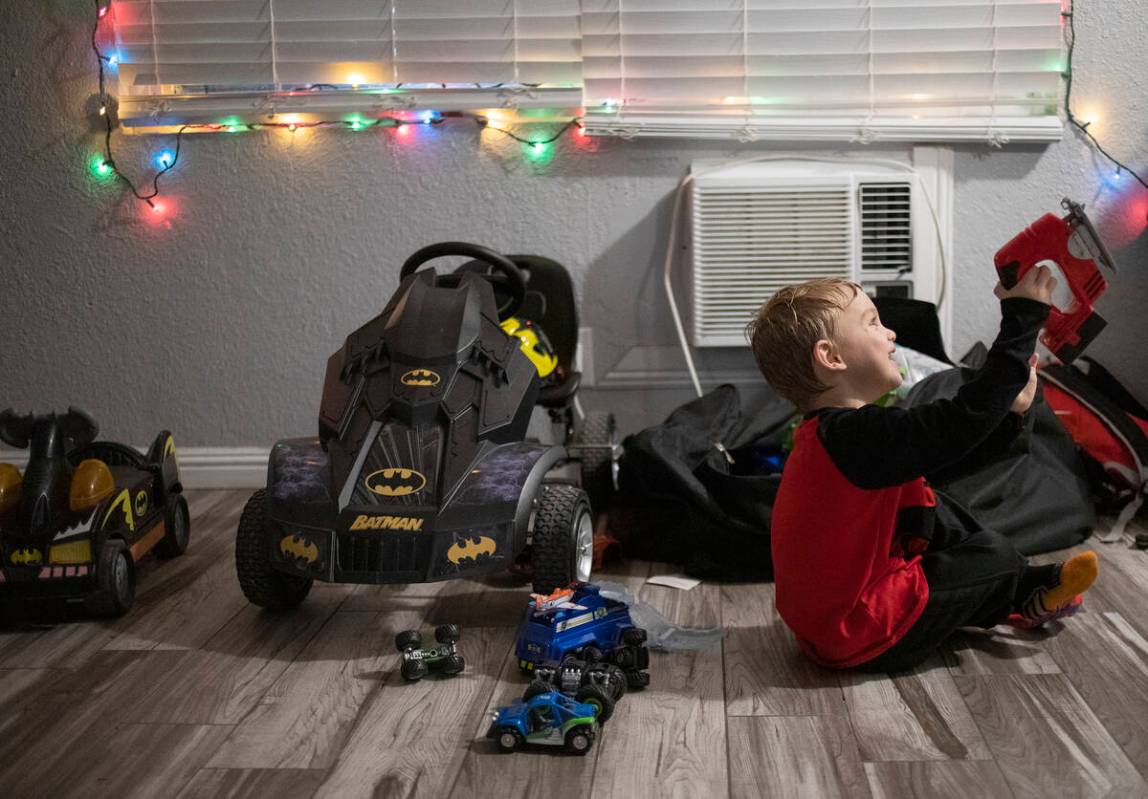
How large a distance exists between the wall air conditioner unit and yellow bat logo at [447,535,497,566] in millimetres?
1358

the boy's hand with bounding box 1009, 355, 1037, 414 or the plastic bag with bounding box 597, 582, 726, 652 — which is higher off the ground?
the boy's hand with bounding box 1009, 355, 1037, 414

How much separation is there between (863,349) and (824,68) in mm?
1631

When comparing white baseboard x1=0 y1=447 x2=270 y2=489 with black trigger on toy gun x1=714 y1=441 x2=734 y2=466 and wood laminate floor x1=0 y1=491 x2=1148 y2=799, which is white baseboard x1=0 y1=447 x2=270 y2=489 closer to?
wood laminate floor x1=0 y1=491 x2=1148 y2=799

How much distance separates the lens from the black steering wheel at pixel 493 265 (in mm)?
2850

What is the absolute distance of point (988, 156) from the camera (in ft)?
11.6

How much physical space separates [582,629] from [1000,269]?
91 cm

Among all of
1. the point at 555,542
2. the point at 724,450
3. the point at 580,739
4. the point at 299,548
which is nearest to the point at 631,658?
the point at 580,739

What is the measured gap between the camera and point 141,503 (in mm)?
2863

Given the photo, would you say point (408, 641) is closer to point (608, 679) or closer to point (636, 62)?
point (608, 679)

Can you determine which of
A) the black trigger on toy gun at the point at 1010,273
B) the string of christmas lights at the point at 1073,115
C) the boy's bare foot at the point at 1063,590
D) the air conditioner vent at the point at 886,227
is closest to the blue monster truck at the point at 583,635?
the boy's bare foot at the point at 1063,590

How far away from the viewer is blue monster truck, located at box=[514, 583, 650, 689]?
2195 millimetres

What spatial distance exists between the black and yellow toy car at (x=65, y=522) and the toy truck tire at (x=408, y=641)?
2.20 feet

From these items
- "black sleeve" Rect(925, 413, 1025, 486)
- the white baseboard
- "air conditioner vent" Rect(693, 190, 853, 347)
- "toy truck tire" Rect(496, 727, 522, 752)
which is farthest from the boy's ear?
the white baseboard

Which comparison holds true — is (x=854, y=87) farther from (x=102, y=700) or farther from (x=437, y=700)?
(x=102, y=700)
